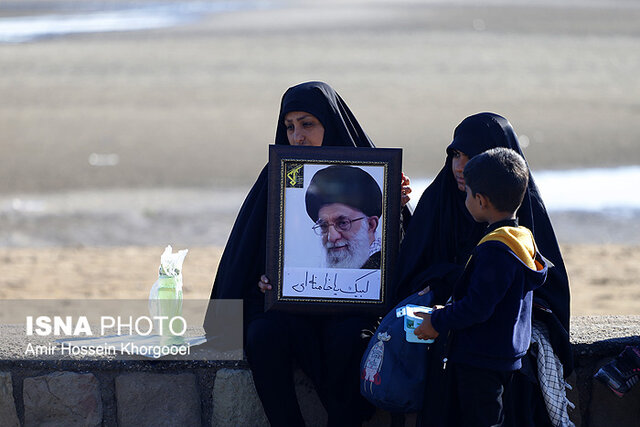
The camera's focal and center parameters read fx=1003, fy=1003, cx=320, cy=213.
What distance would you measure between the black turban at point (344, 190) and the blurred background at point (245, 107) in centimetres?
516

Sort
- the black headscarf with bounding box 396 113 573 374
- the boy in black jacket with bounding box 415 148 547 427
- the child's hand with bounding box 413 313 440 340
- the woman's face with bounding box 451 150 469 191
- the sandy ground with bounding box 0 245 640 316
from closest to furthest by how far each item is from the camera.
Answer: the boy in black jacket with bounding box 415 148 547 427 → the child's hand with bounding box 413 313 440 340 → the black headscarf with bounding box 396 113 573 374 → the woman's face with bounding box 451 150 469 191 → the sandy ground with bounding box 0 245 640 316

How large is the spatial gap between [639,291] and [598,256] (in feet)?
3.71

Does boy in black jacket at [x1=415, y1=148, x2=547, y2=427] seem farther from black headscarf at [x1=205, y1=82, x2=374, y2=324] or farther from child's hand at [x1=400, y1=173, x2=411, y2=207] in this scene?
black headscarf at [x1=205, y1=82, x2=374, y2=324]

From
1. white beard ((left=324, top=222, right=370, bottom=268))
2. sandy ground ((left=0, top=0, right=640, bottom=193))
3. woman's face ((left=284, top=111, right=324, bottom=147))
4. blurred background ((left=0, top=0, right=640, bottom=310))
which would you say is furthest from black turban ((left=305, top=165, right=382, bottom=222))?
sandy ground ((left=0, top=0, right=640, bottom=193))

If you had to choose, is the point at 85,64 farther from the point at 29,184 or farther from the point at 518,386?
the point at 518,386

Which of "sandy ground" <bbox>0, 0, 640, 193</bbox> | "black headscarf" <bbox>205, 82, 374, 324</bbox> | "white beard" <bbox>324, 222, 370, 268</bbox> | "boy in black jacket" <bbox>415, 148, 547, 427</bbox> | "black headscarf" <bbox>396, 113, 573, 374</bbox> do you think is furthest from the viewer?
"sandy ground" <bbox>0, 0, 640, 193</bbox>

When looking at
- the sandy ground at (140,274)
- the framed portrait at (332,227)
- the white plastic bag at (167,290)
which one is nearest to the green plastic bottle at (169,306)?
the white plastic bag at (167,290)

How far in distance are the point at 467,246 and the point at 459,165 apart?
1.01ft

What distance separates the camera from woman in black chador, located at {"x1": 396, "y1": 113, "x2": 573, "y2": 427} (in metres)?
3.48

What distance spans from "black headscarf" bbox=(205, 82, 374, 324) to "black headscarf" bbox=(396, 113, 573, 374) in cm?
61

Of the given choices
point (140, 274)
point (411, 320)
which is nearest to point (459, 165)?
point (411, 320)

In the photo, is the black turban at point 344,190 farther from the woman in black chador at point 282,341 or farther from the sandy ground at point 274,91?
the sandy ground at point 274,91

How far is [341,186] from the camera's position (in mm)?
3908

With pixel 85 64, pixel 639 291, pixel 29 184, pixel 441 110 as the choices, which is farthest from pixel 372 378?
pixel 85 64
